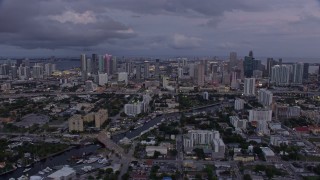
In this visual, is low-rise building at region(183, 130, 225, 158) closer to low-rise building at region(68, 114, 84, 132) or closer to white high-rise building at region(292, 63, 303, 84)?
A: low-rise building at region(68, 114, 84, 132)

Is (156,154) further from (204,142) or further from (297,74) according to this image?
(297,74)

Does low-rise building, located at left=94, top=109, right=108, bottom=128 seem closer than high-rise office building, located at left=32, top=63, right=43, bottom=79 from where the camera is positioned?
Yes

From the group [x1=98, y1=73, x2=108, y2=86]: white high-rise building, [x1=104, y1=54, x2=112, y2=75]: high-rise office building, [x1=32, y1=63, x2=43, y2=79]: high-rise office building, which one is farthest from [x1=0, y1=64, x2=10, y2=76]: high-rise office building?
[x1=98, y1=73, x2=108, y2=86]: white high-rise building

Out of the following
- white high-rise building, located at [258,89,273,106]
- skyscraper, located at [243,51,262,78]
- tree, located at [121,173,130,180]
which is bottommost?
tree, located at [121,173,130,180]

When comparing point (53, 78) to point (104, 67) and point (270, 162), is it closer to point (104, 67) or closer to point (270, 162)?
point (104, 67)

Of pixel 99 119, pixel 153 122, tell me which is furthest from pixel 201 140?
pixel 99 119

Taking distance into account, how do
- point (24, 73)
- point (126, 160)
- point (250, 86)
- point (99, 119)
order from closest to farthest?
point (126, 160), point (99, 119), point (250, 86), point (24, 73)

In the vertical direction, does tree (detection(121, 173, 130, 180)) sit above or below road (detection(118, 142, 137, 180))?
above

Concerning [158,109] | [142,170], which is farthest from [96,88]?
[142,170]
